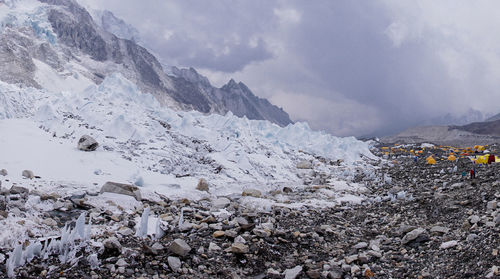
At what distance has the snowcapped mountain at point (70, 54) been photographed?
8262 centimetres

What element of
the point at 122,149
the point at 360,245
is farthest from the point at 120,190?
the point at 360,245

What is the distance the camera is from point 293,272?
522 cm

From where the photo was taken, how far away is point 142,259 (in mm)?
5203

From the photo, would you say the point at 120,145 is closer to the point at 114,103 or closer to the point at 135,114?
the point at 135,114

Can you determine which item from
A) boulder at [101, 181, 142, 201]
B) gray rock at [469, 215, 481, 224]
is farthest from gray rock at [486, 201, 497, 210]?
boulder at [101, 181, 142, 201]

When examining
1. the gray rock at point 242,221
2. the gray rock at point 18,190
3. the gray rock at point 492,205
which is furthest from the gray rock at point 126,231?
the gray rock at point 492,205

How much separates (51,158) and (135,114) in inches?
340

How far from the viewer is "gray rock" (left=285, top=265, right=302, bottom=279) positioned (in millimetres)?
5126

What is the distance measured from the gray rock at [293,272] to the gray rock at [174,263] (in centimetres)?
174

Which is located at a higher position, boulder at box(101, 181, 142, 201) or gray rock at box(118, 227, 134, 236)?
boulder at box(101, 181, 142, 201)

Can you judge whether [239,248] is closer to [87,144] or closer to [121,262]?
[121,262]

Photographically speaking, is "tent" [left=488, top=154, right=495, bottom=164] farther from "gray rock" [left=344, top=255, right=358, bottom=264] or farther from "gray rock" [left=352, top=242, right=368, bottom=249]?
"gray rock" [left=344, top=255, right=358, bottom=264]

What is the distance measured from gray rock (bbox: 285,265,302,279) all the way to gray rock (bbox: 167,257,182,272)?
1.74 metres

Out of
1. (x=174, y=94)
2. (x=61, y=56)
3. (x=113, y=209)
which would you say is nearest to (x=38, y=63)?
(x=61, y=56)
